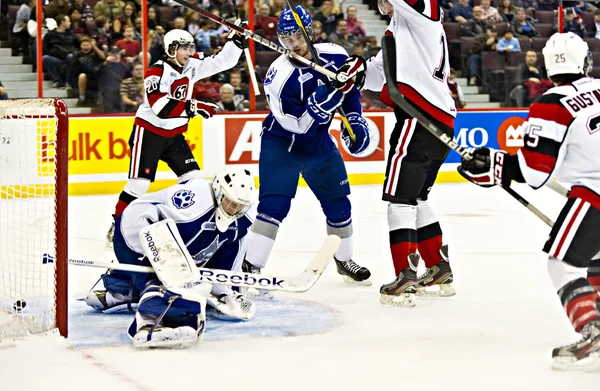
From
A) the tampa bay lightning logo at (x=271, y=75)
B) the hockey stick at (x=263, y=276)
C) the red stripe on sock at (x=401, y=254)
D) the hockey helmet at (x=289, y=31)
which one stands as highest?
the hockey helmet at (x=289, y=31)

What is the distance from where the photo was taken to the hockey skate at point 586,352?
2963mm

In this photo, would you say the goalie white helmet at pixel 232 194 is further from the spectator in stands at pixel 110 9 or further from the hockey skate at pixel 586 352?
the spectator in stands at pixel 110 9

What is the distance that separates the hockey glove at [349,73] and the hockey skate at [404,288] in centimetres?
76

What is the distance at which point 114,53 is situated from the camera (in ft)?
26.8

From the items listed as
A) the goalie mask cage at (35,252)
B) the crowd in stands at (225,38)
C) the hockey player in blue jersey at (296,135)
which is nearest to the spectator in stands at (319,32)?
the crowd in stands at (225,38)

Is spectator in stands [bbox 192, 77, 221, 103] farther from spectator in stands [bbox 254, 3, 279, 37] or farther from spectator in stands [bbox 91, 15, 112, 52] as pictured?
spectator in stands [bbox 91, 15, 112, 52]

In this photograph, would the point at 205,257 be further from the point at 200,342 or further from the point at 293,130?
the point at 293,130

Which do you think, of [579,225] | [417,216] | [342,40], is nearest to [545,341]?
[579,225]

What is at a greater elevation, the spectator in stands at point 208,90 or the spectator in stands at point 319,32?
the spectator in stands at point 319,32

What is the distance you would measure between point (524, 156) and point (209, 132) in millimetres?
5467

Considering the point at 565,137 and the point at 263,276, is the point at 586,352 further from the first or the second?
the point at 263,276

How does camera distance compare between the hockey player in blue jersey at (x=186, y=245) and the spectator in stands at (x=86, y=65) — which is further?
the spectator in stands at (x=86, y=65)

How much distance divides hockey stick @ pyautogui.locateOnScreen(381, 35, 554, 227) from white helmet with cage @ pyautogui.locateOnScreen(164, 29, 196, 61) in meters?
1.75

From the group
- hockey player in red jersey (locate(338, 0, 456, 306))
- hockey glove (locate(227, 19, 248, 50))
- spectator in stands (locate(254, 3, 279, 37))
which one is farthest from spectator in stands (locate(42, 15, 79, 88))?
hockey player in red jersey (locate(338, 0, 456, 306))
